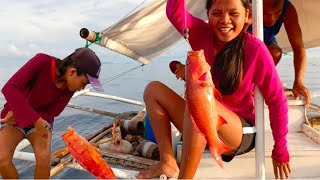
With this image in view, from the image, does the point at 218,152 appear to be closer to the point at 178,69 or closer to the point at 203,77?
the point at 203,77

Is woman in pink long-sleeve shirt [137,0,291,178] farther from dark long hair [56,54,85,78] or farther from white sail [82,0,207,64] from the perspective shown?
white sail [82,0,207,64]

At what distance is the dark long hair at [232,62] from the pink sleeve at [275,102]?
0.45 feet

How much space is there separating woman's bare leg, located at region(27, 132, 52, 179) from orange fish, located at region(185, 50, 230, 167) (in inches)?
58.2

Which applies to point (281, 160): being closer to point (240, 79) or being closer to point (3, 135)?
point (240, 79)

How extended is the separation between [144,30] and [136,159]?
235 cm

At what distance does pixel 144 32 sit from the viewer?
5414 mm

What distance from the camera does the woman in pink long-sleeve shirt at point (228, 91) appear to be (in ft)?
7.81

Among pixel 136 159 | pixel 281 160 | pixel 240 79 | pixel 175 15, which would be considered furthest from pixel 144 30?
pixel 281 160

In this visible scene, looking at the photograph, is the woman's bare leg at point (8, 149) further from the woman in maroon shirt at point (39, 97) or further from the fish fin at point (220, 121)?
the fish fin at point (220, 121)

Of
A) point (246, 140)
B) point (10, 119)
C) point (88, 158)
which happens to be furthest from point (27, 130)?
point (246, 140)

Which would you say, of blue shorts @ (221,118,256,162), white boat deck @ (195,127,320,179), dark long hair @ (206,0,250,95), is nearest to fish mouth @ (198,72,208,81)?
dark long hair @ (206,0,250,95)

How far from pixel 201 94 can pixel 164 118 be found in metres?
0.84

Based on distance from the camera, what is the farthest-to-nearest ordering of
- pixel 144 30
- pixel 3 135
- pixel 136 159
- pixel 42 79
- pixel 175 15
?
pixel 144 30
pixel 136 159
pixel 42 79
pixel 3 135
pixel 175 15

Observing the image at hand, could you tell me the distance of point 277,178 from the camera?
95.8 inches
